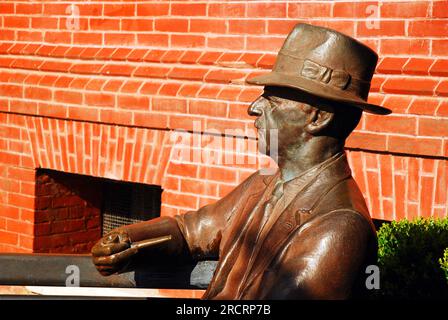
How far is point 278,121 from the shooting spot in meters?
3.21

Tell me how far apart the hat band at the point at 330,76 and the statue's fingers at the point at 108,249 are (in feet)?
2.87

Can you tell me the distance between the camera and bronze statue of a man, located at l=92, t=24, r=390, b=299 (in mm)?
2928

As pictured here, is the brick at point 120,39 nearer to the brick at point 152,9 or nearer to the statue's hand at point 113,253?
the brick at point 152,9

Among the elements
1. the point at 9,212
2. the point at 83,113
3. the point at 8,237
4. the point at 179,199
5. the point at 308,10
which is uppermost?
the point at 308,10

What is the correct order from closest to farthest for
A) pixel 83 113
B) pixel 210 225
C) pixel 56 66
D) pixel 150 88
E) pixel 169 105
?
pixel 210 225 < pixel 169 105 < pixel 150 88 < pixel 83 113 < pixel 56 66

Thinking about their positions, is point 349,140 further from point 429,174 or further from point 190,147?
point 190,147

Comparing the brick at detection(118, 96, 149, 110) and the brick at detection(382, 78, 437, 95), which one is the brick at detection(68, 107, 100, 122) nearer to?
the brick at detection(118, 96, 149, 110)

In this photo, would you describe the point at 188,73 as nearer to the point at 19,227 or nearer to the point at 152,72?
the point at 152,72

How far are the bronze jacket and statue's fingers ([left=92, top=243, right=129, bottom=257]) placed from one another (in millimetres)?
353

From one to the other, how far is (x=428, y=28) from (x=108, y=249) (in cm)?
232

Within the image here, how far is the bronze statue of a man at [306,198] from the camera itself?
2.93 meters

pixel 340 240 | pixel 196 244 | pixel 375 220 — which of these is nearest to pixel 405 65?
pixel 375 220

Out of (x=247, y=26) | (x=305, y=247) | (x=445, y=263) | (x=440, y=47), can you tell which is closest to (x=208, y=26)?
(x=247, y=26)

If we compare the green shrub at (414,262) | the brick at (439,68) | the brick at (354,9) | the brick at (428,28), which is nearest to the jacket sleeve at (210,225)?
the green shrub at (414,262)
